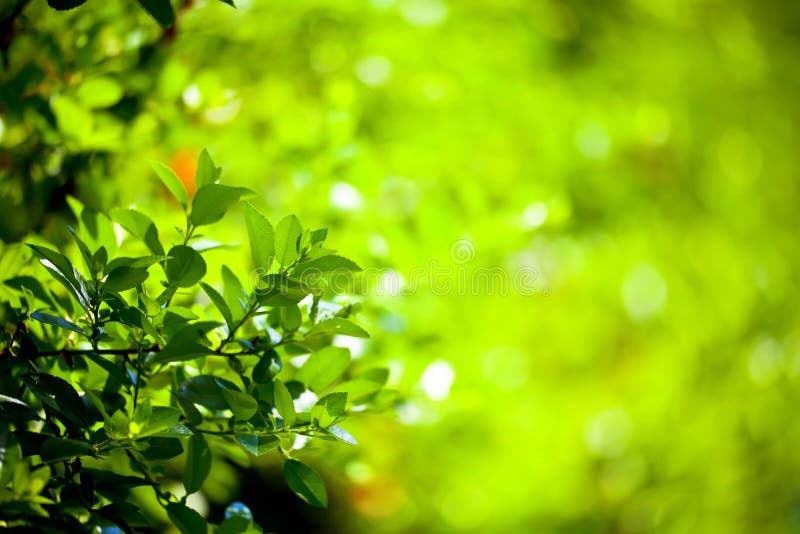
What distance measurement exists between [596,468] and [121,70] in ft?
4.12

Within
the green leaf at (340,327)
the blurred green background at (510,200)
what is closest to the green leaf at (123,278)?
the green leaf at (340,327)

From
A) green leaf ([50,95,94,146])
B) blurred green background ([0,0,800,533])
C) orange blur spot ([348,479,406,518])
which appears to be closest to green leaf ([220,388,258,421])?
blurred green background ([0,0,800,533])

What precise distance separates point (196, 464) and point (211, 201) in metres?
0.15

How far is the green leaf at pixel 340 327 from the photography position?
0.41 m

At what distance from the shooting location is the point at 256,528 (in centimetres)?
44

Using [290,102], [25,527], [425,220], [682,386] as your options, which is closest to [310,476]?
[25,527]

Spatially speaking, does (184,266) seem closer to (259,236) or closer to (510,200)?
(259,236)

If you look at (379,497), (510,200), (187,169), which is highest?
(510,200)

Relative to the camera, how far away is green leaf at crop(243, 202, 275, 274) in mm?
384

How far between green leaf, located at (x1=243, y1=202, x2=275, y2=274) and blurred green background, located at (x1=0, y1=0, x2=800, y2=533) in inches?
9.6

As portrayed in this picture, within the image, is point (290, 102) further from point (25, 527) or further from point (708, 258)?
point (708, 258)

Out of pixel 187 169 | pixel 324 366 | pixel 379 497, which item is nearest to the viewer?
pixel 324 366

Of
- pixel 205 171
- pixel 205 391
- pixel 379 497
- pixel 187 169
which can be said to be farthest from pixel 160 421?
pixel 379 497

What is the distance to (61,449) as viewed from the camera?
1.12 ft
